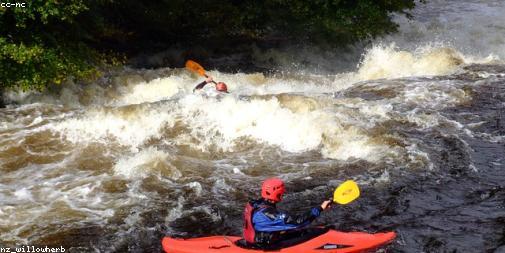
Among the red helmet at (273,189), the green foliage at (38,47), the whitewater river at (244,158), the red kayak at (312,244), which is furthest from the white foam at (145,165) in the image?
the green foliage at (38,47)

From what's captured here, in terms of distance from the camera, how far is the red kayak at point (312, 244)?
6746 millimetres

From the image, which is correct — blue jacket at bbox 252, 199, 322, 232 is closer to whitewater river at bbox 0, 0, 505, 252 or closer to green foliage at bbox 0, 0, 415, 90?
whitewater river at bbox 0, 0, 505, 252

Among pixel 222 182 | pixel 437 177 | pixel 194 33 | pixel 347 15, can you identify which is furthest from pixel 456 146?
pixel 194 33

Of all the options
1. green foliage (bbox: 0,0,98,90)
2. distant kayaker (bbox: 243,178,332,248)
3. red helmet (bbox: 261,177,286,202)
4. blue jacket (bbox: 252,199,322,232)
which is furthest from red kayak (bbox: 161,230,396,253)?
green foliage (bbox: 0,0,98,90)

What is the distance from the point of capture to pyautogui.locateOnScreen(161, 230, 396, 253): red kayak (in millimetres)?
6746

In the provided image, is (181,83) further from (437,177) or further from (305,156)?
(437,177)

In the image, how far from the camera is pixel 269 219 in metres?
6.59

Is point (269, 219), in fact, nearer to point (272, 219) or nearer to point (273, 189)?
point (272, 219)

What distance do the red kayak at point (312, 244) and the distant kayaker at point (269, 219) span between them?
16cm

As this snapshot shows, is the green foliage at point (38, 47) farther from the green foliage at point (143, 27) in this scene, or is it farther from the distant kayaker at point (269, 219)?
the distant kayaker at point (269, 219)

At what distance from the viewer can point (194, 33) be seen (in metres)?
16.6

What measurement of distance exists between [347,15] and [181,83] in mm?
4471

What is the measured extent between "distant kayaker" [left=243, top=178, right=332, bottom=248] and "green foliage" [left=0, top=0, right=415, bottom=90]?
6.25 m

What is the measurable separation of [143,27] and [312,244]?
10.7 metres
